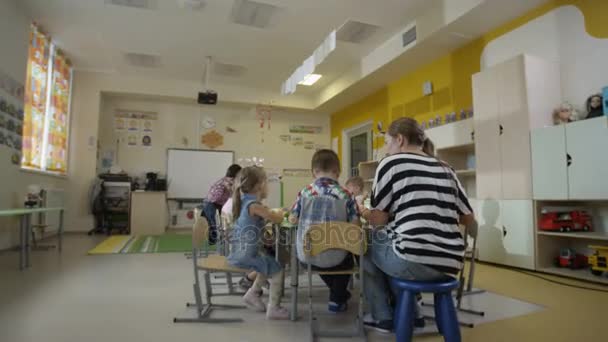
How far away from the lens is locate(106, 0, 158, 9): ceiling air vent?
4477 millimetres

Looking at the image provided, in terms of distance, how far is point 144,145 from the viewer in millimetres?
7797

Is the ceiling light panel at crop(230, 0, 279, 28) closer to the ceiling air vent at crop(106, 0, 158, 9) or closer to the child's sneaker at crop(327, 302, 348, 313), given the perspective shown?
the ceiling air vent at crop(106, 0, 158, 9)

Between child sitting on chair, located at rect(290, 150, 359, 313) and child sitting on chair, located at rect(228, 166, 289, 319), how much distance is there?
20 centimetres

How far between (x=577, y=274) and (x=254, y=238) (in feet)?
9.68

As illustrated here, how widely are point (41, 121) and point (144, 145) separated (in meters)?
2.28

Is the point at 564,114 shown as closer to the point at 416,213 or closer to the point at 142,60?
the point at 416,213

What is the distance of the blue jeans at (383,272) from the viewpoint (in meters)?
1.46

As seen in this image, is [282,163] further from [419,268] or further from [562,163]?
[419,268]

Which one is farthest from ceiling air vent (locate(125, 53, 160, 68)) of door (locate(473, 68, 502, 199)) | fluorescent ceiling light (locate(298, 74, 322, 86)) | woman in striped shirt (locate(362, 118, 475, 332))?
woman in striped shirt (locate(362, 118, 475, 332))

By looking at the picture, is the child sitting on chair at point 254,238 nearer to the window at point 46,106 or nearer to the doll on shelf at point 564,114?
the doll on shelf at point 564,114

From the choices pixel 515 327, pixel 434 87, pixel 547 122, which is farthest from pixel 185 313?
pixel 434 87

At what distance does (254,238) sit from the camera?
2.07 metres

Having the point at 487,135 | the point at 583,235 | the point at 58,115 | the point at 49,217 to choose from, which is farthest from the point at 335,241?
the point at 58,115

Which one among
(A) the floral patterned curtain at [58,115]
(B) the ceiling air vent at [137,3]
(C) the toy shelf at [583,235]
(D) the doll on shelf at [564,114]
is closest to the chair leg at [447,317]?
(C) the toy shelf at [583,235]
